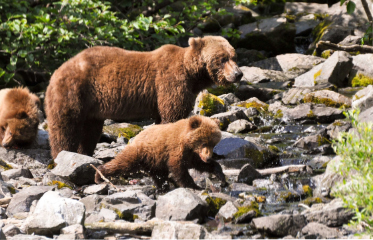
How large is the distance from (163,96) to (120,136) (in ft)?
9.99

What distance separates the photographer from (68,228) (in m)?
5.23

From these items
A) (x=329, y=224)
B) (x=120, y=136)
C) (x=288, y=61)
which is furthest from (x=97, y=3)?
(x=329, y=224)

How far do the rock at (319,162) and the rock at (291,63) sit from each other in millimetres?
9638

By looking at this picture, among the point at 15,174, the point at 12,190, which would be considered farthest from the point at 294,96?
the point at 12,190

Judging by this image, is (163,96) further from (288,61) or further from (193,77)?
(288,61)

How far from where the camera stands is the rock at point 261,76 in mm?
16672

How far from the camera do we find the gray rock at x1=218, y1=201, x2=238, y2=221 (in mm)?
5912

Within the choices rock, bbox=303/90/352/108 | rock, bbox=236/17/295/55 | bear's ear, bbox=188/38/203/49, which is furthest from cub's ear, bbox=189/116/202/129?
rock, bbox=236/17/295/55

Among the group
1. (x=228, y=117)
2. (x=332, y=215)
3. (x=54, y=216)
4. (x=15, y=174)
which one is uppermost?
(x=54, y=216)

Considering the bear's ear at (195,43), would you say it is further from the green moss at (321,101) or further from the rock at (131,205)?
the green moss at (321,101)

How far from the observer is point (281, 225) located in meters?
5.28

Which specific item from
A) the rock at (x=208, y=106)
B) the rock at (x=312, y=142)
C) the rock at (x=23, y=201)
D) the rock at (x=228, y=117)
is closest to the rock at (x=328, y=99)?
the rock at (x=228, y=117)

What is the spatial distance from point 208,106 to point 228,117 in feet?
3.24

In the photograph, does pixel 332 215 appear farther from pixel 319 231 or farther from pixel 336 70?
pixel 336 70
